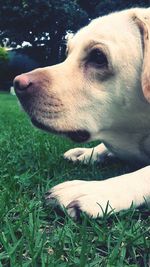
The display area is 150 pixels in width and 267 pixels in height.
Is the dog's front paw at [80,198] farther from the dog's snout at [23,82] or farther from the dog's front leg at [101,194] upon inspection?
the dog's snout at [23,82]

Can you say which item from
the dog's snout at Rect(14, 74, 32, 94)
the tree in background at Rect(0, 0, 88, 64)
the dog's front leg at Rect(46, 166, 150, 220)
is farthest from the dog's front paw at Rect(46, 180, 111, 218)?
the tree in background at Rect(0, 0, 88, 64)

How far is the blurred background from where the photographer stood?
30.7 metres

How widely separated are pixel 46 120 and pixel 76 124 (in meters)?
0.19

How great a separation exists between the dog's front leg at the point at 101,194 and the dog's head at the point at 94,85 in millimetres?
629

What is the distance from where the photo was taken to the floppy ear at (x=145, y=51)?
9.87 feet

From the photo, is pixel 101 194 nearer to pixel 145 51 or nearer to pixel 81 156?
pixel 145 51

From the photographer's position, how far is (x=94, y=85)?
125 inches

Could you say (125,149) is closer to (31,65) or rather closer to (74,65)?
(74,65)

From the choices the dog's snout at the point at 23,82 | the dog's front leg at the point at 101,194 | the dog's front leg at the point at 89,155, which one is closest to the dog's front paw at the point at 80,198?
the dog's front leg at the point at 101,194

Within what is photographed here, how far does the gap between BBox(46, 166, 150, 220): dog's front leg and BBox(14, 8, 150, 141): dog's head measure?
0.63m

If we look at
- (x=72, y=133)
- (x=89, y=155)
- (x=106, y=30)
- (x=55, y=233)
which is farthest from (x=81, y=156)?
(x=55, y=233)

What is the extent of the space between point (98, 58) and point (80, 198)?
122 cm

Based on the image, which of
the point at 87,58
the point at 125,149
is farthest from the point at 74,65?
the point at 125,149

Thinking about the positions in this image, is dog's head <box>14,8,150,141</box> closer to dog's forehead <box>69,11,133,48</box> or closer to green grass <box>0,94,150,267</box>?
dog's forehead <box>69,11,133,48</box>
